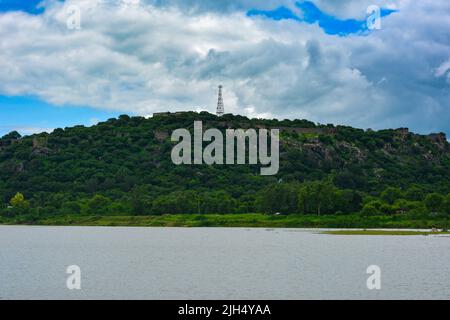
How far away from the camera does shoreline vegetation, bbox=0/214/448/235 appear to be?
120312 millimetres

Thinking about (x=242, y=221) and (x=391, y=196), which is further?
(x=391, y=196)

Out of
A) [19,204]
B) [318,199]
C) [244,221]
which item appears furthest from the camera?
[19,204]

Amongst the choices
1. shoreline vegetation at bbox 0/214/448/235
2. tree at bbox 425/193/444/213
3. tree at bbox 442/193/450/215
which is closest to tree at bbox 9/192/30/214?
shoreline vegetation at bbox 0/214/448/235

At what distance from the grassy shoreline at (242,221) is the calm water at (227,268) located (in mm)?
20893

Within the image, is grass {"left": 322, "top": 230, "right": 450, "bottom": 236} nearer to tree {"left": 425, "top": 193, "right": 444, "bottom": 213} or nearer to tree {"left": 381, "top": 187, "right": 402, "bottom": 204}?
tree {"left": 425, "top": 193, "right": 444, "bottom": 213}

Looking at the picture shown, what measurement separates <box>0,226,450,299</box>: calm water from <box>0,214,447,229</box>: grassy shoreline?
20.9 m

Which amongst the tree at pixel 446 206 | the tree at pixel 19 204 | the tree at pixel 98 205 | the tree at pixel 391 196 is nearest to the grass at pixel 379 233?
the tree at pixel 446 206

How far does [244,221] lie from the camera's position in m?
134

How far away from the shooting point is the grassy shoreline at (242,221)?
121 m

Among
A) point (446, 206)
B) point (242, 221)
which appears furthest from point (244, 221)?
point (446, 206)

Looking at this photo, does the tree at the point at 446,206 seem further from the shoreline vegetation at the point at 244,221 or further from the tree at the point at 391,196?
the tree at the point at 391,196

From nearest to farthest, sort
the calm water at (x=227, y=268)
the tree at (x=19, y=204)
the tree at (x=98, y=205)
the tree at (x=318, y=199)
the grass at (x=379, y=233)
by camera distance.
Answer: the calm water at (x=227, y=268), the grass at (x=379, y=233), the tree at (x=318, y=199), the tree at (x=98, y=205), the tree at (x=19, y=204)

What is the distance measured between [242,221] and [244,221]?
17.2 inches

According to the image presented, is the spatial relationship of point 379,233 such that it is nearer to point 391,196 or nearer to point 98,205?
point 391,196
